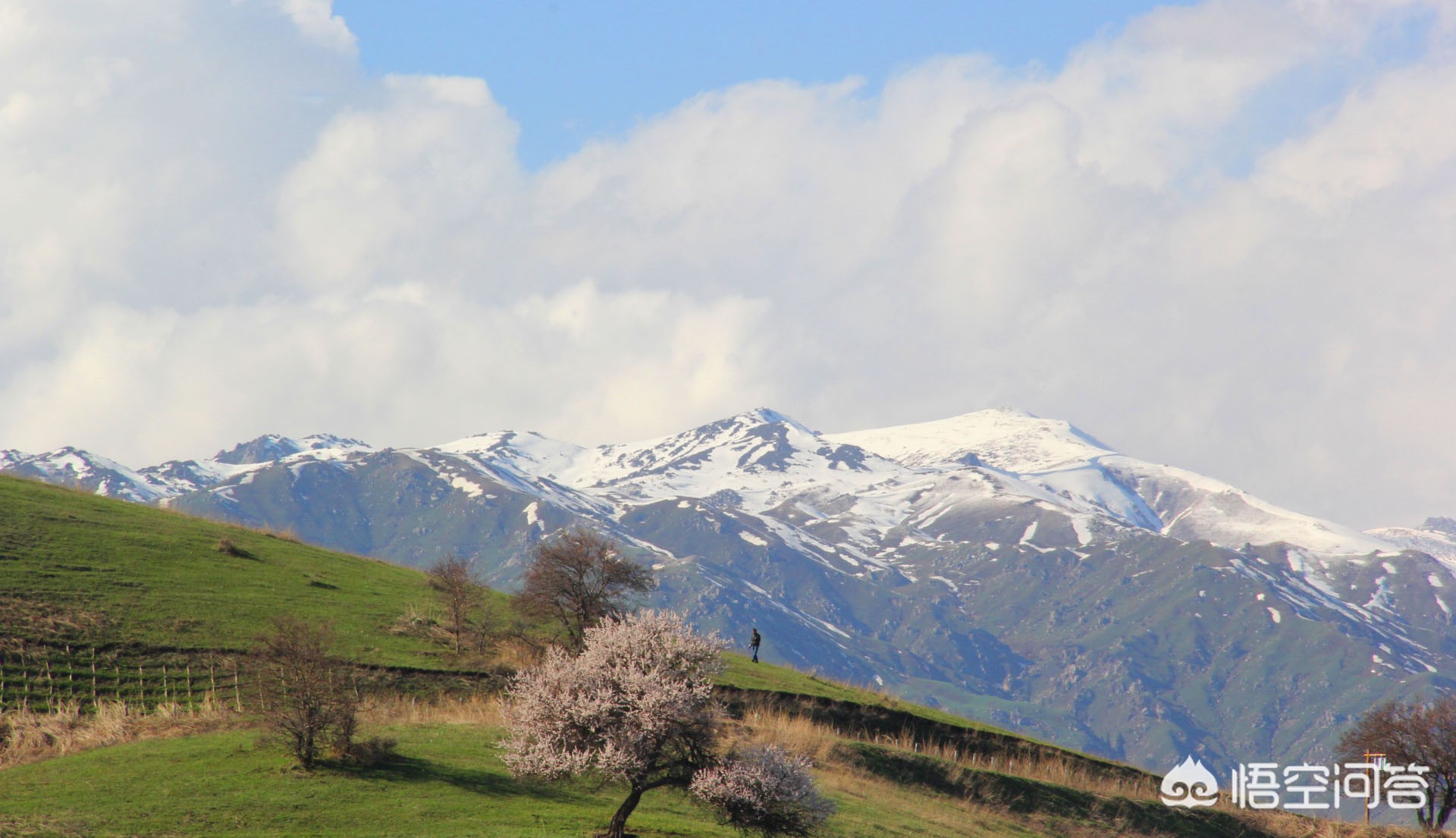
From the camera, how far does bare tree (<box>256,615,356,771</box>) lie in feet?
118

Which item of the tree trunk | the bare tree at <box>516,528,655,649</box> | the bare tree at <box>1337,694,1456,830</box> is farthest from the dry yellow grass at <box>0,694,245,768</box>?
the bare tree at <box>1337,694,1456,830</box>

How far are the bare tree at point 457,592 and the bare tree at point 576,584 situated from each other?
3.12m

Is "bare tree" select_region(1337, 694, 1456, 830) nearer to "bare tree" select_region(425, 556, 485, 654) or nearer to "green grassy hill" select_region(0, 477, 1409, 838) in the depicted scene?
"green grassy hill" select_region(0, 477, 1409, 838)

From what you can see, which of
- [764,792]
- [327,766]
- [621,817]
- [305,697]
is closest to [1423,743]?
[764,792]

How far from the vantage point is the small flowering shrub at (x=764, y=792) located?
30266 millimetres

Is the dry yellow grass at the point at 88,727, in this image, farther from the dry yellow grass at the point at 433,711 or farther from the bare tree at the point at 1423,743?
the bare tree at the point at 1423,743

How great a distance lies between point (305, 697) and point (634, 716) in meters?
11.9

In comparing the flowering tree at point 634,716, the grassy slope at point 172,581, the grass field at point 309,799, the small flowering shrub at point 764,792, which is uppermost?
the grassy slope at point 172,581

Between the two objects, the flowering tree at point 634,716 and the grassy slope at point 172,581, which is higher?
the grassy slope at point 172,581

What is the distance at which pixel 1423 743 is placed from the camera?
2598 inches

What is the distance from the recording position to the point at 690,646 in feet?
103

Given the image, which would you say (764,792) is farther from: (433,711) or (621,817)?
(433,711)

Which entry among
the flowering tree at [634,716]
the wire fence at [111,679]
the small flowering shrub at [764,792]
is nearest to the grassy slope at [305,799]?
the flowering tree at [634,716]

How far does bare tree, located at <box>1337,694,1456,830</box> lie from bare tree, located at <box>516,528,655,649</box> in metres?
42.9
